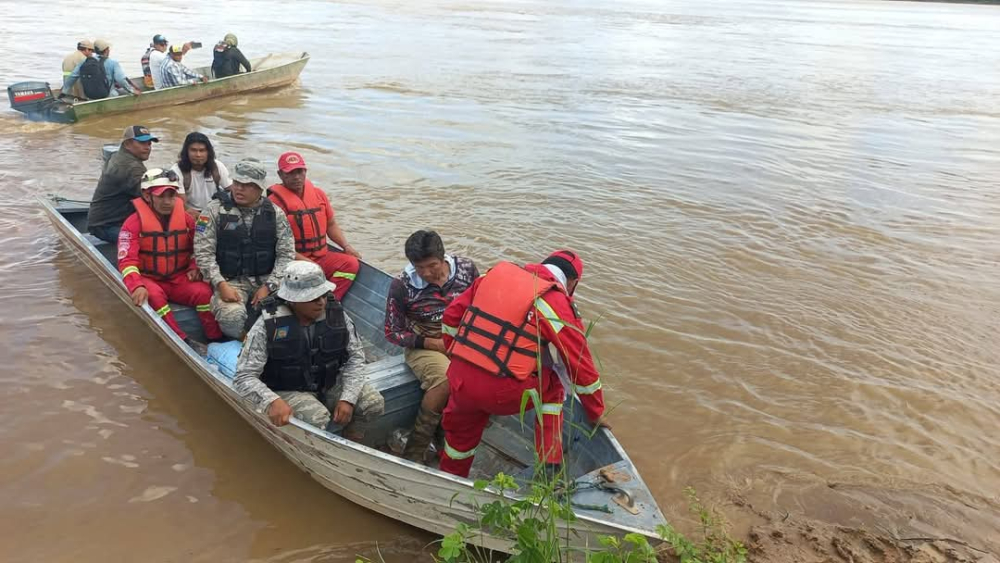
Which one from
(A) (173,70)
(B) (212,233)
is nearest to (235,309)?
(B) (212,233)

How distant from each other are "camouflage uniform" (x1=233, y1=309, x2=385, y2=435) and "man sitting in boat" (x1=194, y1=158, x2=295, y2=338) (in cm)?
126

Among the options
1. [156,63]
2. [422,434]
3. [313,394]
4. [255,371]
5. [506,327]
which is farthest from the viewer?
[156,63]

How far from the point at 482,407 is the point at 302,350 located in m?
Result: 1.18

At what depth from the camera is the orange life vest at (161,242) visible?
4992 millimetres

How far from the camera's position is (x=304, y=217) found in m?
5.34

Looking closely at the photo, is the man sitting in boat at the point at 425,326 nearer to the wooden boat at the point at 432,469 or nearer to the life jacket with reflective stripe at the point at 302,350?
the wooden boat at the point at 432,469

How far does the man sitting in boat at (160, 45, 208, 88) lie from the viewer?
1320 cm

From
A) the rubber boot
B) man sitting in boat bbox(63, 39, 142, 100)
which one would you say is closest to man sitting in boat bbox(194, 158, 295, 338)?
the rubber boot

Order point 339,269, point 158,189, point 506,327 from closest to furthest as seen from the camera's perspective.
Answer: point 506,327 < point 158,189 < point 339,269

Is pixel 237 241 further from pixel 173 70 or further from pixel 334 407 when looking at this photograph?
pixel 173 70

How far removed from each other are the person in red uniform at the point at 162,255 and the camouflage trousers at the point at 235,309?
190 millimetres

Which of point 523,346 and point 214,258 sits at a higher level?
point 523,346

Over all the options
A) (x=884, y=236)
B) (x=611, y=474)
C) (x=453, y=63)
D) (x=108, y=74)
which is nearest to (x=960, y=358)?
(x=884, y=236)

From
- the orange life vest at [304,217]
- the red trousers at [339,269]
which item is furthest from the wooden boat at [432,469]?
the orange life vest at [304,217]
